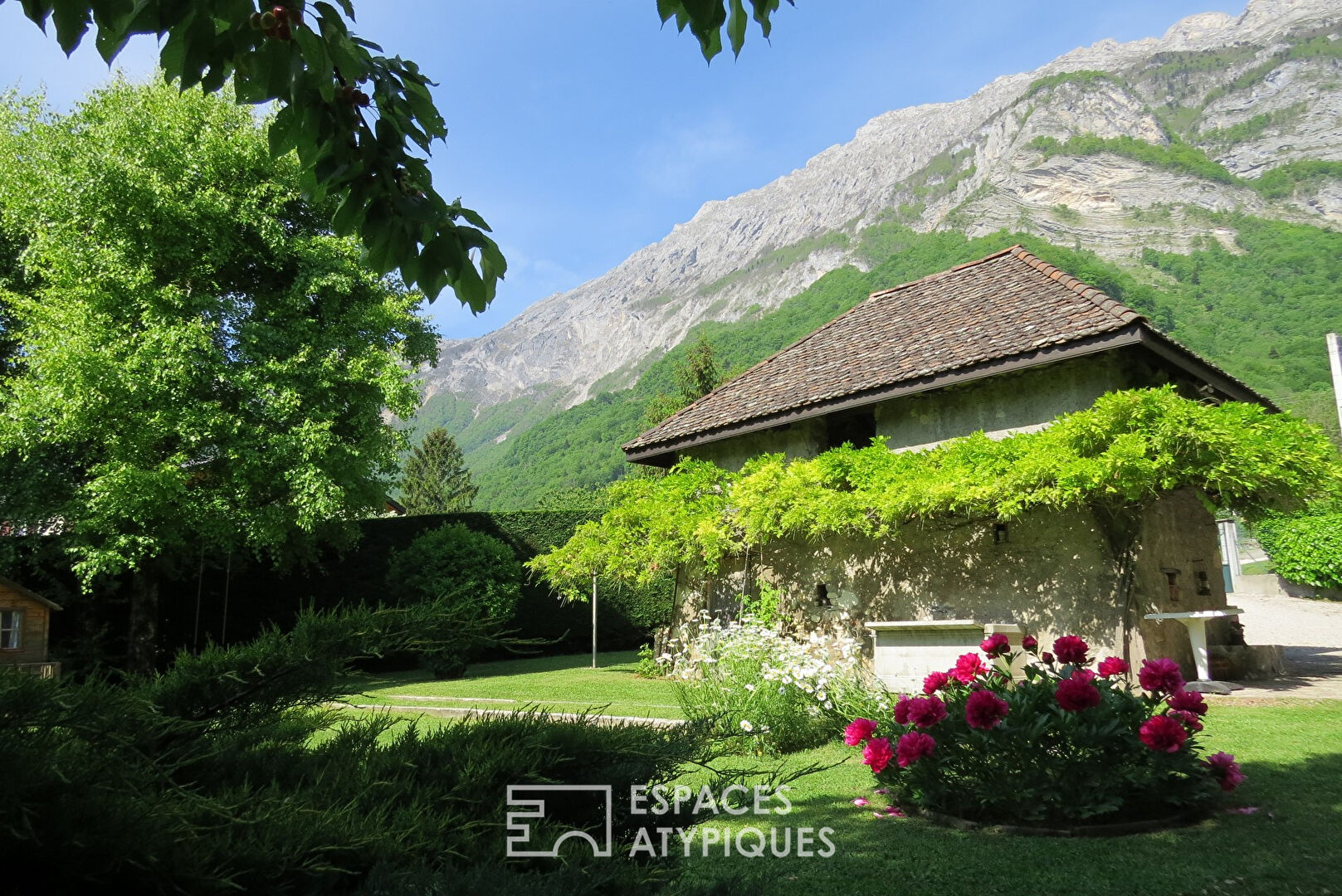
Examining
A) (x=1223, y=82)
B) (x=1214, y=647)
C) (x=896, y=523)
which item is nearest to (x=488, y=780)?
(x=896, y=523)

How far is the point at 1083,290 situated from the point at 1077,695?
8.54m

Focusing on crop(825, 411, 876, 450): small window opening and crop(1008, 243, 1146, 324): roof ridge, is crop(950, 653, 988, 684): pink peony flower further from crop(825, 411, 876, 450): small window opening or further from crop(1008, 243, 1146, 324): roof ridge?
crop(825, 411, 876, 450): small window opening

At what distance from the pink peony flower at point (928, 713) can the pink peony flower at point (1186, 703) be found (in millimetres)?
1336

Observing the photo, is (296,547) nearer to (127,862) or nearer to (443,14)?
(443,14)

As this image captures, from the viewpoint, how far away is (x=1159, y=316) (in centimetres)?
3756

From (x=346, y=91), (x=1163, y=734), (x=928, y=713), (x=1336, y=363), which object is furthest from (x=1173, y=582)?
(x=1336, y=363)

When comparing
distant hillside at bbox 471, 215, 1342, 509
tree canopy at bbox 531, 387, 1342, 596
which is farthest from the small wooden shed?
distant hillside at bbox 471, 215, 1342, 509

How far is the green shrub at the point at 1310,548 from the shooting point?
75.8ft

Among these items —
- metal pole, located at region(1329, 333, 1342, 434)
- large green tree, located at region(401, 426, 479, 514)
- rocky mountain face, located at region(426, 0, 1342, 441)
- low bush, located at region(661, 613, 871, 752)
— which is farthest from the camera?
rocky mountain face, located at region(426, 0, 1342, 441)

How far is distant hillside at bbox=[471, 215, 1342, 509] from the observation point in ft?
116

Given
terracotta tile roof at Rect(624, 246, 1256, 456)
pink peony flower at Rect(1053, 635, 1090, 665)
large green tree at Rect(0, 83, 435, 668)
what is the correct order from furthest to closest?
large green tree at Rect(0, 83, 435, 668) < terracotta tile roof at Rect(624, 246, 1256, 456) < pink peony flower at Rect(1053, 635, 1090, 665)

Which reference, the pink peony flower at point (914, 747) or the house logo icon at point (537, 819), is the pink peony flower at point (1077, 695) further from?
the house logo icon at point (537, 819)

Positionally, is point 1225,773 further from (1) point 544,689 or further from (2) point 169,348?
(2) point 169,348

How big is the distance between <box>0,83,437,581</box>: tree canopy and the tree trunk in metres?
0.49
